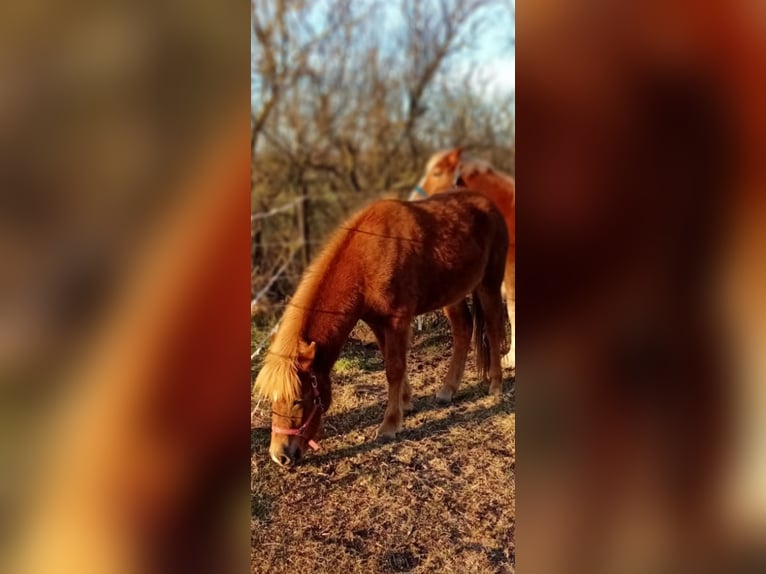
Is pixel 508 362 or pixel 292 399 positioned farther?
pixel 508 362

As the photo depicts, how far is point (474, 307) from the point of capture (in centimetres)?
191

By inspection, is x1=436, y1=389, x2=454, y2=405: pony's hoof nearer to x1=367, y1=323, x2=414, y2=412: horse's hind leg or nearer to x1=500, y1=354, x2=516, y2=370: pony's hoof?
x1=367, y1=323, x2=414, y2=412: horse's hind leg

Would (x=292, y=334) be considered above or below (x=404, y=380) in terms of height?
above

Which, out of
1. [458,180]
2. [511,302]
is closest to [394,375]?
[511,302]

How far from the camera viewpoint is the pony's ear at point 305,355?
1802mm

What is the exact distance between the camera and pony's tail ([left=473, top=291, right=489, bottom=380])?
1.91 meters

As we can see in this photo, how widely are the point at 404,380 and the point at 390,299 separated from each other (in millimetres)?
278

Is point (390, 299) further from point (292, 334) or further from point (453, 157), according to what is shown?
point (453, 157)

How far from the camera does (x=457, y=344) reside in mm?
1904
